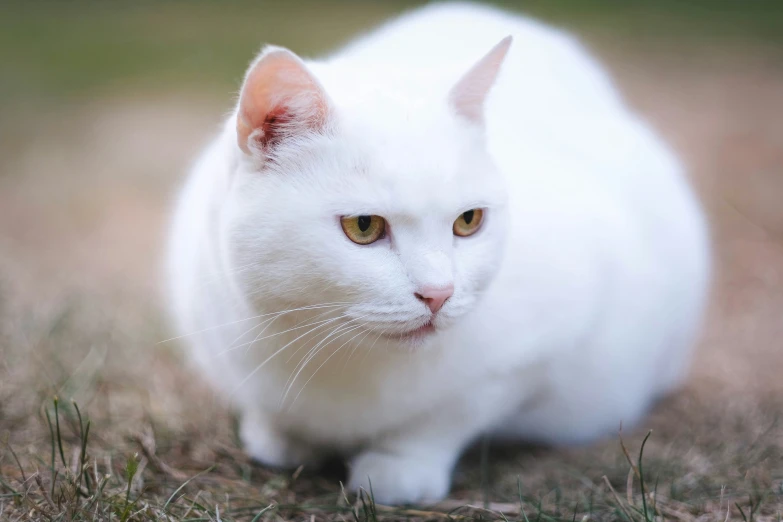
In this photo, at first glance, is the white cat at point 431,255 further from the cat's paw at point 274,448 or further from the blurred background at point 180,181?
the blurred background at point 180,181

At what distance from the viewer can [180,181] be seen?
2.62m

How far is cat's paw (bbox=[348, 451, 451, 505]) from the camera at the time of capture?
174 cm

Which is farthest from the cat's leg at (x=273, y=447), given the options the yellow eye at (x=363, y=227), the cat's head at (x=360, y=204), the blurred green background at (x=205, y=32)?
the blurred green background at (x=205, y=32)

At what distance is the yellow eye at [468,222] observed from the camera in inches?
58.2

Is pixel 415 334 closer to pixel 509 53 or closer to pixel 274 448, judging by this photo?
pixel 274 448

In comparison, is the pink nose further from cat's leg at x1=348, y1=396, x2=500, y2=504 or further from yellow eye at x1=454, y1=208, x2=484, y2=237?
cat's leg at x1=348, y1=396, x2=500, y2=504

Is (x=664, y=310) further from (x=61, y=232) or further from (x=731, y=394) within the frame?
(x=61, y=232)

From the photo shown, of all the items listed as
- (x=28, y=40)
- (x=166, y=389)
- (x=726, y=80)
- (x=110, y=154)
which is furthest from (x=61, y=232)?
(x=726, y=80)

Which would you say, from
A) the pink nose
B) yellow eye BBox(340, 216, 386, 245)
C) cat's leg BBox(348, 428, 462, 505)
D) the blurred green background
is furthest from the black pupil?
the blurred green background

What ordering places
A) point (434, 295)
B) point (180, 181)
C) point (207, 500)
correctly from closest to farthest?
point (434, 295)
point (207, 500)
point (180, 181)

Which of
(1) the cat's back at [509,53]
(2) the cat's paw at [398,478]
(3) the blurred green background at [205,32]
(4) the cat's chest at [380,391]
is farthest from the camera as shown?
(3) the blurred green background at [205,32]

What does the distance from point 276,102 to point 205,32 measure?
227 inches

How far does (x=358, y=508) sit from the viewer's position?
64.5 inches

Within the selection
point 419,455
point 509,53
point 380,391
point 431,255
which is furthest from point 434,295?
point 509,53
